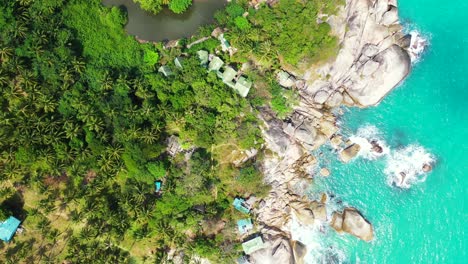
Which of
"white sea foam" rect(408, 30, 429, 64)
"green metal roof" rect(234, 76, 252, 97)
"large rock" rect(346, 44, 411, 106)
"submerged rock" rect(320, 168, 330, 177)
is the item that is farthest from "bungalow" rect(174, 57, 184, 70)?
"white sea foam" rect(408, 30, 429, 64)

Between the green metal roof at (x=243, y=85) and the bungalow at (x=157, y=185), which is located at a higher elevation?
the green metal roof at (x=243, y=85)

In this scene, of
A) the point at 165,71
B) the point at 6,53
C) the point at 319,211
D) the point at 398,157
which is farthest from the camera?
the point at 398,157

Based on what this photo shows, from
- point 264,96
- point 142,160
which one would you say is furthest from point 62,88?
point 264,96

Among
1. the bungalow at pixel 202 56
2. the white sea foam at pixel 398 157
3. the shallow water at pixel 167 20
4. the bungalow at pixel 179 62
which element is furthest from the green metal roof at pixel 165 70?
the white sea foam at pixel 398 157

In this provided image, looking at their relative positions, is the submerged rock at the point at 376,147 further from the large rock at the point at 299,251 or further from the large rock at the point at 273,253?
the large rock at the point at 273,253

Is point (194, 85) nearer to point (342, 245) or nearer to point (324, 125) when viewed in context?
point (324, 125)

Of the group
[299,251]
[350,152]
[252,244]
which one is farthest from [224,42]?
[299,251]

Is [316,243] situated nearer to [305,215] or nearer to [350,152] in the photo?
[305,215]

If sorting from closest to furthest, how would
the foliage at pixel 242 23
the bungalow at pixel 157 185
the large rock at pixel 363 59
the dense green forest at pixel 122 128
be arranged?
1. the dense green forest at pixel 122 128
2. the bungalow at pixel 157 185
3. the foliage at pixel 242 23
4. the large rock at pixel 363 59
